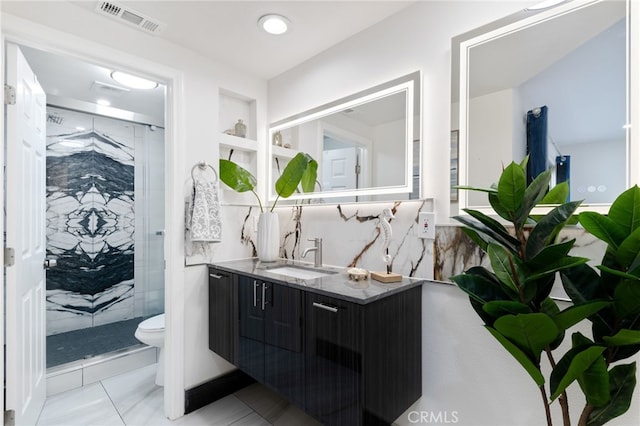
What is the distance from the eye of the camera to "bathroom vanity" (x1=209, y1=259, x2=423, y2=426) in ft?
4.21

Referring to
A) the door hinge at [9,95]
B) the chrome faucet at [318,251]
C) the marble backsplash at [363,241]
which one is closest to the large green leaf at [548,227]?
the marble backsplash at [363,241]

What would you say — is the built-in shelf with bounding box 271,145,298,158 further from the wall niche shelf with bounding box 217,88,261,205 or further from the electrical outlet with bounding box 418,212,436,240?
the electrical outlet with bounding box 418,212,436,240

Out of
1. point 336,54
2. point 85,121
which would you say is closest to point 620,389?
point 336,54

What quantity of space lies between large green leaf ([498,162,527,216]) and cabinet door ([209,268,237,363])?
1571 mm

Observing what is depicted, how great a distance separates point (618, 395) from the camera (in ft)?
3.05

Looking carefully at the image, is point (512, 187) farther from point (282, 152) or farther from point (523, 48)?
point (282, 152)

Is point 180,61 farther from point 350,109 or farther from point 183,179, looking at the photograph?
point 350,109

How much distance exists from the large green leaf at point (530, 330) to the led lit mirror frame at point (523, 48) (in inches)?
23.2

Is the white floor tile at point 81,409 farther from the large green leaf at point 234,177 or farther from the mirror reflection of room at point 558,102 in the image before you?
the mirror reflection of room at point 558,102

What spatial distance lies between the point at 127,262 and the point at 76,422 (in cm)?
184

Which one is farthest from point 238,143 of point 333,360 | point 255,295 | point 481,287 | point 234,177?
point 481,287

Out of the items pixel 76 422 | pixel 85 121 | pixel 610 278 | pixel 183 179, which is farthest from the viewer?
pixel 85 121

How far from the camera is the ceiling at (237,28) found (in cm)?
169

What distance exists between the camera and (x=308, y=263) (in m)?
2.20
